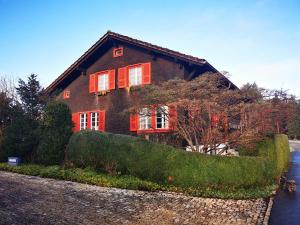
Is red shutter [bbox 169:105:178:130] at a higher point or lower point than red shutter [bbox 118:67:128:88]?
lower

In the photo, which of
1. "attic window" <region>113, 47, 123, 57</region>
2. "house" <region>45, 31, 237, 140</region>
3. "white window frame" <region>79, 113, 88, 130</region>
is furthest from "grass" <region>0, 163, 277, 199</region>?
"attic window" <region>113, 47, 123, 57</region>

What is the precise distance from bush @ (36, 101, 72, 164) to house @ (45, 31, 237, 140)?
3.46 meters

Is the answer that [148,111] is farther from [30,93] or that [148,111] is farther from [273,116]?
[30,93]

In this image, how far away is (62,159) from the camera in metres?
12.6

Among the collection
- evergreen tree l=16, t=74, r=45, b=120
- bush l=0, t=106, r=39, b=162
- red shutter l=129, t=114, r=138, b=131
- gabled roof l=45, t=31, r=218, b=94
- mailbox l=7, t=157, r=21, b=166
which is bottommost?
mailbox l=7, t=157, r=21, b=166

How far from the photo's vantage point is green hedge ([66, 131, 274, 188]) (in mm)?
8922

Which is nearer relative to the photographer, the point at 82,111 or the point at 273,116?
the point at 273,116

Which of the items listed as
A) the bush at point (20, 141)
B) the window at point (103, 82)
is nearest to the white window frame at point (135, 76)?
the window at point (103, 82)

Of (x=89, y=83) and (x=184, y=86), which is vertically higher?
(x=89, y=83)

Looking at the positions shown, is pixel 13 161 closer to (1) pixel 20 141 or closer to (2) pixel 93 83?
(1) pixel 20 141

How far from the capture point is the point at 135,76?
17688 millimetres

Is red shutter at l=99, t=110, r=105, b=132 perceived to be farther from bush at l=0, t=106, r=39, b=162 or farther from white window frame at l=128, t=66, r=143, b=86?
bush at l=0, t=106, r=39, b=162

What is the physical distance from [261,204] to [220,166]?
168cm

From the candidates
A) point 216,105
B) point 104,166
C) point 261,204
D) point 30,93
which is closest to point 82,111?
point 30,93
